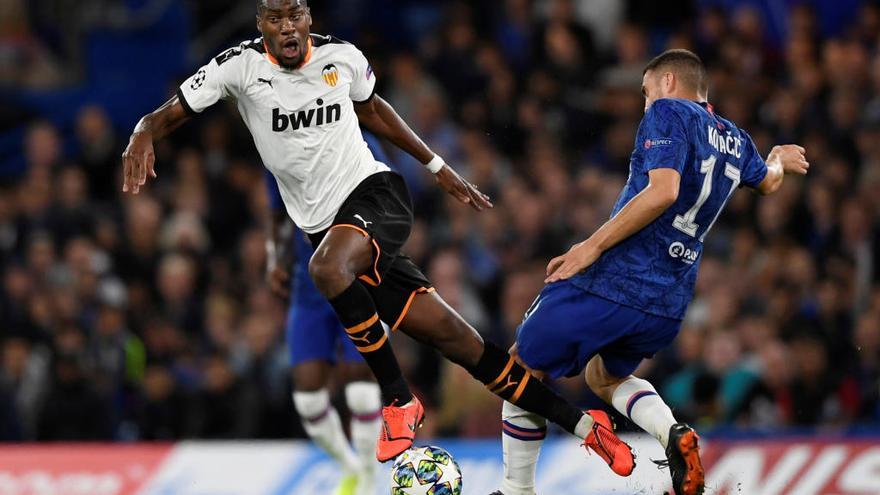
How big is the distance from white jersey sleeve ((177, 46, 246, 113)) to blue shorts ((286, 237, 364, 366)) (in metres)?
1.76

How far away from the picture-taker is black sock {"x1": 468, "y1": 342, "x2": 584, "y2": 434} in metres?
7.69

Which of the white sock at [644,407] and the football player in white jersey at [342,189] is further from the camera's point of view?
the white sock at [644,407]

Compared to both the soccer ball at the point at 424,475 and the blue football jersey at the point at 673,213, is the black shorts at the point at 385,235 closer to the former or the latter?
the soccer ball at the point at 424,475

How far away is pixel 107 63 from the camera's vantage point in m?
16.1

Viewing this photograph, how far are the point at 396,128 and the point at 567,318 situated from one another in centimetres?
145

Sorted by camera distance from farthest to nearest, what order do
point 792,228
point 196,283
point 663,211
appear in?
1. point 196,283
2. point 792,228
3. point 663,211

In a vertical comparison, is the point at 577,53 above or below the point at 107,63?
above

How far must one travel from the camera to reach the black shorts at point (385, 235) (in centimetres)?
765

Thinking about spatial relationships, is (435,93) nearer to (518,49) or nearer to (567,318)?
(518,49)

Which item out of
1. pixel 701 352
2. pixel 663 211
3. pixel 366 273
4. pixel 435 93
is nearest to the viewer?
pixel 663 211

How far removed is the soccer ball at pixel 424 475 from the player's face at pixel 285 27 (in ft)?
6.80

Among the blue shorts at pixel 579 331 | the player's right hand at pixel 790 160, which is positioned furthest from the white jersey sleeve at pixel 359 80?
the player's right hand at pixel 790 160

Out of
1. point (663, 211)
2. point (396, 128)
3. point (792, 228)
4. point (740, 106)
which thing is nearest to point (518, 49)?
point (740, 106)

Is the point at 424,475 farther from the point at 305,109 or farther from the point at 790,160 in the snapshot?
the point at 790,160
